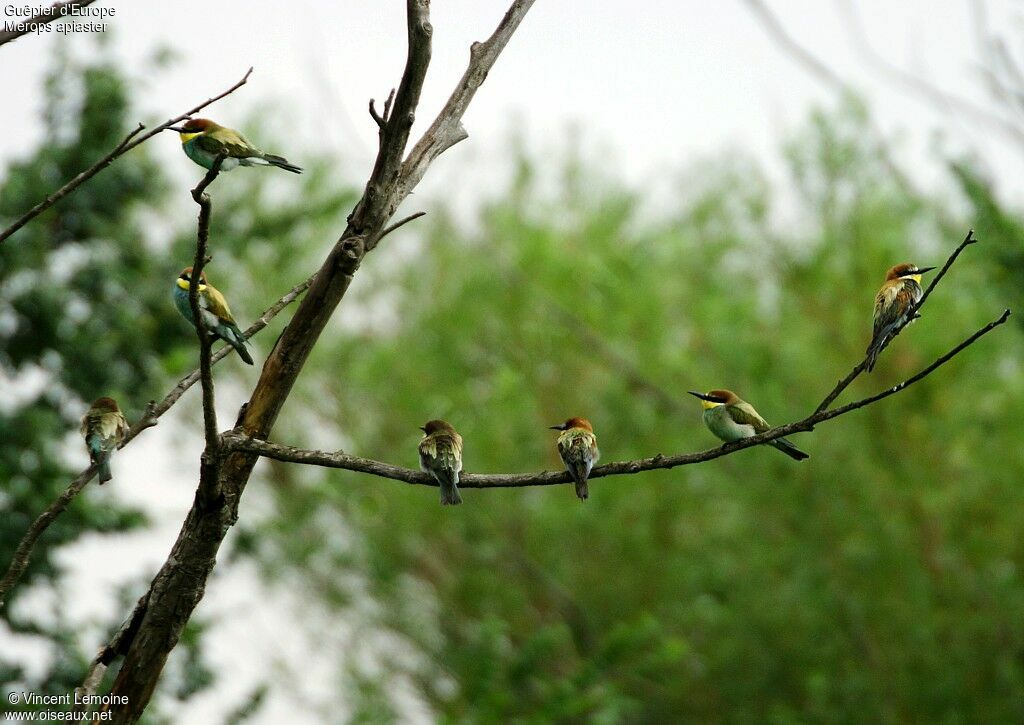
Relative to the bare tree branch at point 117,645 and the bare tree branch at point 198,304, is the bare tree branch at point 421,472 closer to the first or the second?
the bare tree branch at point 198,304

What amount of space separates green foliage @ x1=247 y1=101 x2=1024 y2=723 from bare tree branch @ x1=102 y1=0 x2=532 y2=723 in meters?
4.92

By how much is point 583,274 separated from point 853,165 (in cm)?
248

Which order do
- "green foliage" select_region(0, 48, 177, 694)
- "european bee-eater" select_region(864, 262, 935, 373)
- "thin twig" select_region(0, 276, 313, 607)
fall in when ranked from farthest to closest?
1. "green foliage" select_region(0, 48, 177, 694)
2. "european bee-eater" select_region(864, 262, 935, 373)
3. "thin twig" select_region(0, 276, 313, 607)

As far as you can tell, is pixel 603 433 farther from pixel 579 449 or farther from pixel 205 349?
pixel 205 349

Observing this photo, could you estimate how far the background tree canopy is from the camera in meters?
7.14

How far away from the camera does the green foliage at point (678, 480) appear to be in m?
8.64

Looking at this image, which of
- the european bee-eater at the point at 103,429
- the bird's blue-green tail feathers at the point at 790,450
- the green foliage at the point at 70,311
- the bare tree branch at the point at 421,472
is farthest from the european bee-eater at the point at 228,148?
the green foliage at the point at 70,311

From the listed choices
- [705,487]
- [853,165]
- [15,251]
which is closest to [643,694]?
[705,487]

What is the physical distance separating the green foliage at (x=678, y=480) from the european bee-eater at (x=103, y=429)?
3.92 metres

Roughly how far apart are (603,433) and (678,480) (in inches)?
40.2

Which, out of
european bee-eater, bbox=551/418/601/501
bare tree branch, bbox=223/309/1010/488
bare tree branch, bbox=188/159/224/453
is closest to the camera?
bare tree branch, bbox=188/159/224/453

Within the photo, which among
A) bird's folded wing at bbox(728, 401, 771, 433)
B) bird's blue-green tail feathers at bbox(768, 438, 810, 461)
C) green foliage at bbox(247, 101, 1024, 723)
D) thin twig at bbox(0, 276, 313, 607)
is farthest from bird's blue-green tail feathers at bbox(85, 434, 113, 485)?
green foliage at bbox(247, 101, 1024, 723)

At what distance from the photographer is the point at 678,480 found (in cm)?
1062

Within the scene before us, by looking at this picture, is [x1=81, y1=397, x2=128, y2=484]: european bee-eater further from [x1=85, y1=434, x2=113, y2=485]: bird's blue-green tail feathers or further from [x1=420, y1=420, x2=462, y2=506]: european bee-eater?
[x1=420, y1=420, x2=462, y2=506]: european bee-eater
